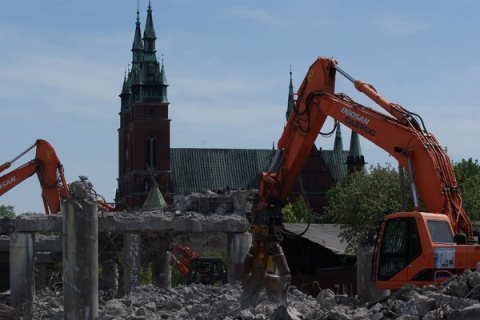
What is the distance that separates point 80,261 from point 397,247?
214 inches

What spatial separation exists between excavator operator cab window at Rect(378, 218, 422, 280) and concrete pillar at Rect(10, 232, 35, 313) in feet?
45.4

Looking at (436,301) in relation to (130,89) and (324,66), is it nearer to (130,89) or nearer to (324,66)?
(324,66)

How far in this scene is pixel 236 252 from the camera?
3472cm

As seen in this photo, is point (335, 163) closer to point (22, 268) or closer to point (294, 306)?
point (22, 268)

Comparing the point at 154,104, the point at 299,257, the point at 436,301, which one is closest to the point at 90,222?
the point at 436,301

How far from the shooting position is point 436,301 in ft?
53.8

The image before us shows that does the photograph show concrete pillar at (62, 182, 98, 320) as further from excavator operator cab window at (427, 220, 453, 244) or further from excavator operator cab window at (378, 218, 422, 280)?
excavator operator cab window at (427, 220, 453, 244)

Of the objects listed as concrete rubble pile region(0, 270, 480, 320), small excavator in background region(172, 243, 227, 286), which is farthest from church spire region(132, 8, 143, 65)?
concrete rubble pile region(0, 270, 480, 320)

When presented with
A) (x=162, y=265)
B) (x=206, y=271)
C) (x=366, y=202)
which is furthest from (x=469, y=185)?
(x=162, y=265)

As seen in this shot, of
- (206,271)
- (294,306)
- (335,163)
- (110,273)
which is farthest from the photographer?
(335,163)

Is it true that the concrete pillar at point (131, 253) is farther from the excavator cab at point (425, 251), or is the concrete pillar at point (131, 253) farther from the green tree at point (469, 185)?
the excavator cab at point (425, 251)

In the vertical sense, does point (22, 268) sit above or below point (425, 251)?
above

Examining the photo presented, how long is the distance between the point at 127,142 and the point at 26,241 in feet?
327

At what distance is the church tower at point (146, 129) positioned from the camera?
12450cm
